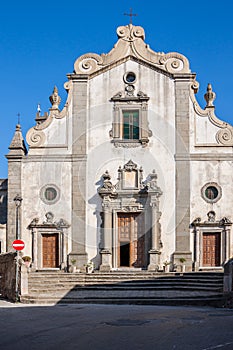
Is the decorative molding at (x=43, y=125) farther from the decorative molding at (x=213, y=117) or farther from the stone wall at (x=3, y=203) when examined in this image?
the decorative molding at (x=213, y=117)

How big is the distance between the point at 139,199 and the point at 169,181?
63.8 inches

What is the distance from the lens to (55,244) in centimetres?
2981

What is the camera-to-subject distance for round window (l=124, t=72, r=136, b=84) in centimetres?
3044

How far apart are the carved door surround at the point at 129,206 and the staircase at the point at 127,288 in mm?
1845

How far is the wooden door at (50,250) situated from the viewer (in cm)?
2964

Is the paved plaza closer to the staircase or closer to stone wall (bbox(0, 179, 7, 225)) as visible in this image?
the staircase

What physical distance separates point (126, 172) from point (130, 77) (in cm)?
462

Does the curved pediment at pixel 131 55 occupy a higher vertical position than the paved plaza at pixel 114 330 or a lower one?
higher

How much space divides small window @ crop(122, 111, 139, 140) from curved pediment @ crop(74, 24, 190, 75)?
8.10 feet

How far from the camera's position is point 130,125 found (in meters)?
30.2

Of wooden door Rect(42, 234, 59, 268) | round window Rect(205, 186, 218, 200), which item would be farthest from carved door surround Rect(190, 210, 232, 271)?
wooden door Rect(42, 234, 59, 268)

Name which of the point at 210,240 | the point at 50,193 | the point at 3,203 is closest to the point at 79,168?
the point at 50,193

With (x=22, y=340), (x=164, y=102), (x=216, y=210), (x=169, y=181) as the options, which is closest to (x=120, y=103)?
A: (x=164, y=102)

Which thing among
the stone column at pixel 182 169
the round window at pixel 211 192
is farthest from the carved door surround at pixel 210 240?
the round window at pixel 211 192
